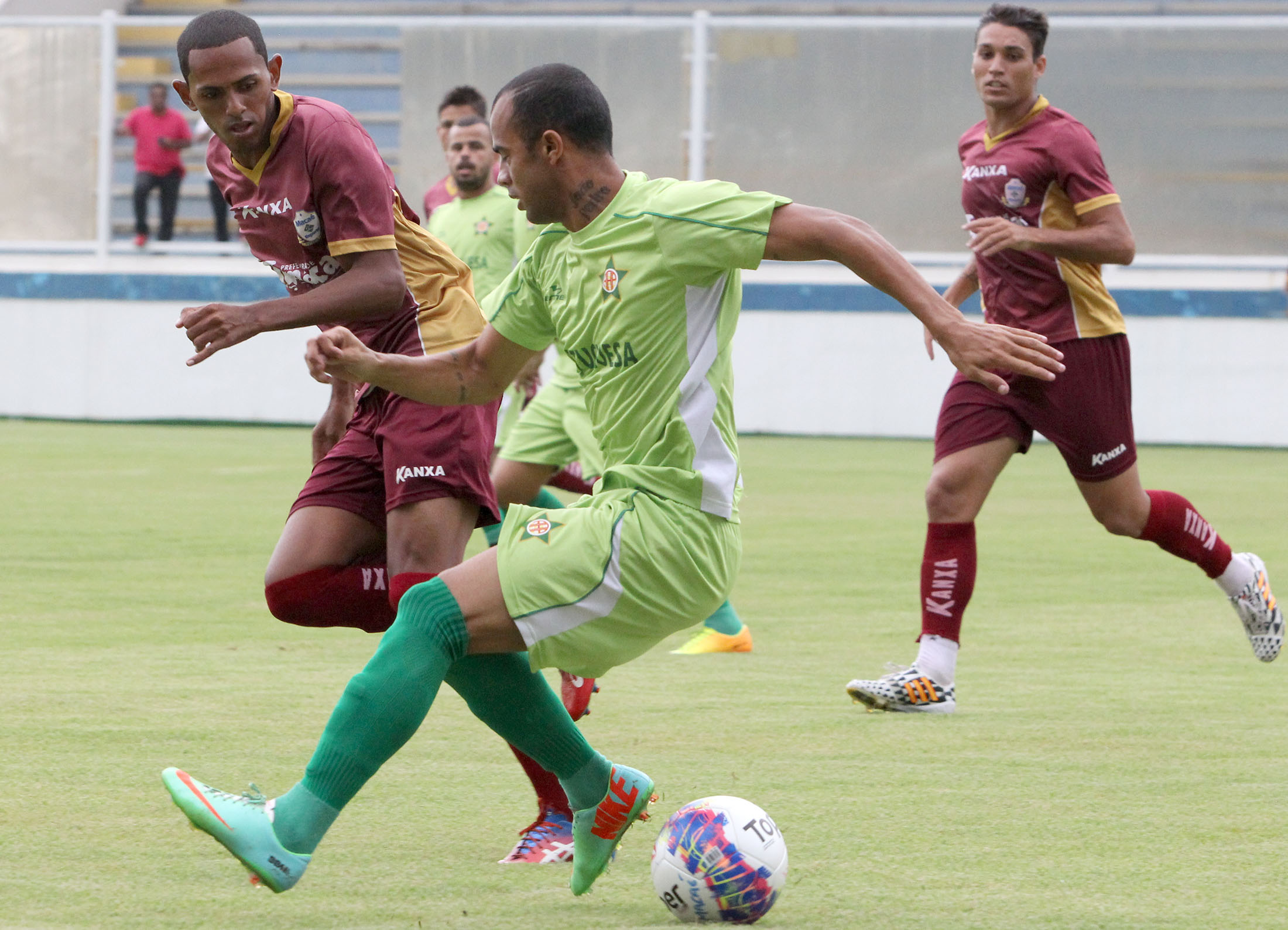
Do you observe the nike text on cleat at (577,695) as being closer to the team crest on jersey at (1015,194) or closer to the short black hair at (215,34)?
the short black hair at (215,34)

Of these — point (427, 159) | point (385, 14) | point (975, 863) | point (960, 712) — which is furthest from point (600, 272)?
point (385, 14)

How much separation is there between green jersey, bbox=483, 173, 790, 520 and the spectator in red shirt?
57.1ft

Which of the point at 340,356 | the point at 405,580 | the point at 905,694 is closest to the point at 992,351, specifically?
the point at 340,356

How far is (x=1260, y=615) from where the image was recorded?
21.9 ft

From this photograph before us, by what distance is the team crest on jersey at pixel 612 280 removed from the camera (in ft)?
12.6

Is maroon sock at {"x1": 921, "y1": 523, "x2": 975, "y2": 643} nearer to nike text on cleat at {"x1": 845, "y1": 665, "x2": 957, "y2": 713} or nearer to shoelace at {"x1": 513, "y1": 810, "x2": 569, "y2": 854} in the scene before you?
nike text on cleat at {"x1": 845, "y1": 665, "x2": 957, "y2": 713}

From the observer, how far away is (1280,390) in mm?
16562

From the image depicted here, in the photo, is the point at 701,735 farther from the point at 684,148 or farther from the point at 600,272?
the point at 684,148

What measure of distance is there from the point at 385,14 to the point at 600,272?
21.4 metres

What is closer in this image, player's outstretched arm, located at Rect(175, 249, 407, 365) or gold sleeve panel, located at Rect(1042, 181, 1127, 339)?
player's outstretched arm, located at Rect(175, 249, 407, 365)

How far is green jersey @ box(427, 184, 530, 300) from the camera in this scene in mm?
9180

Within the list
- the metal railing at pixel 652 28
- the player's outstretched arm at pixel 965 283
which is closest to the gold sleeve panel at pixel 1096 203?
the player's outstretched arm at pixel 965 283

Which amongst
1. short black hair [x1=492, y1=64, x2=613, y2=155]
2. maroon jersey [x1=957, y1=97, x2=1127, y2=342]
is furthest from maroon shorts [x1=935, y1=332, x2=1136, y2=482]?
short black hair [x1=492, y1=64, x2=613, y2=155]

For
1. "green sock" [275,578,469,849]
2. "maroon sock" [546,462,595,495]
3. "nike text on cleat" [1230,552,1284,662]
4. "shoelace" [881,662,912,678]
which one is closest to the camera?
"green sock" [275,578,469,849]
